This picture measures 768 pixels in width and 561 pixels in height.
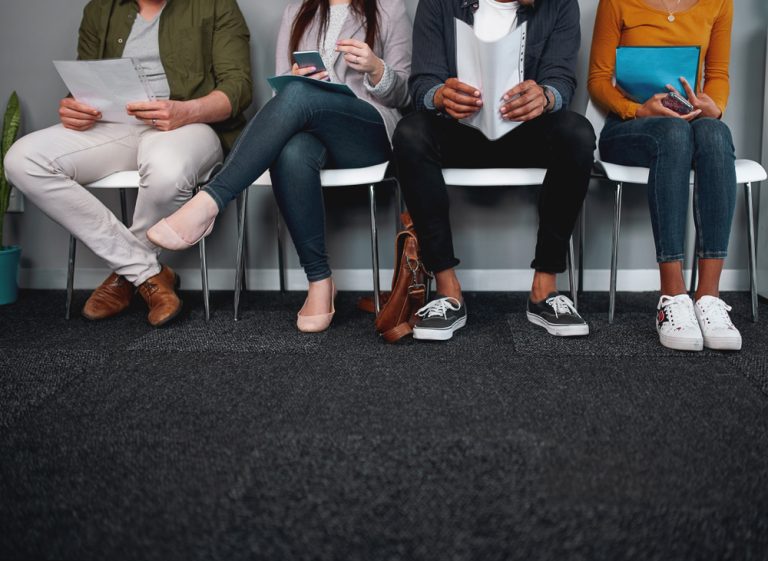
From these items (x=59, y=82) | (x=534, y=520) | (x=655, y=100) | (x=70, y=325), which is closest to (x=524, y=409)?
(x=534, y=520)

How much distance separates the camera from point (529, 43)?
70.4 inches

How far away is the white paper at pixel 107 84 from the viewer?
169 centimetres

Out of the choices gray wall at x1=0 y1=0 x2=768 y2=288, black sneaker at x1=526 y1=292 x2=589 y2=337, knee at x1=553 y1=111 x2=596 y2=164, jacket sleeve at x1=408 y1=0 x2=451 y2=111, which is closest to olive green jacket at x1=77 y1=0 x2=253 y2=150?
gray wall at x1=0 y1=0 x2=768 y2=288

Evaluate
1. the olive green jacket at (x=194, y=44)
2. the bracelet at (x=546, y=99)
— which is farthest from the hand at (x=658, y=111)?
the olive green jacket at (x=194, y=44)

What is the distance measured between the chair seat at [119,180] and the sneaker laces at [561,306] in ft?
3.93

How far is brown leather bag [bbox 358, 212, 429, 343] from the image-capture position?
5.44 ft

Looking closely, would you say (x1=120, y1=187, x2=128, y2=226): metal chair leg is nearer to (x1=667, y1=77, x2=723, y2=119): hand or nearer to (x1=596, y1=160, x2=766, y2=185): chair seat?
(x1=596, y1=160, x2=766, y2=185): chair seat

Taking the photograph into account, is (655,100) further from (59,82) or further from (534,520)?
(59,82)

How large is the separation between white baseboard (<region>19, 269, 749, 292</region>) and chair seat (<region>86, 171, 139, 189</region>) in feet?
1.82

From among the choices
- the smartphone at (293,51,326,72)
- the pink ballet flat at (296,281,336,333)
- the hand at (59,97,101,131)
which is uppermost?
the smartphone at (293,51,326,72)

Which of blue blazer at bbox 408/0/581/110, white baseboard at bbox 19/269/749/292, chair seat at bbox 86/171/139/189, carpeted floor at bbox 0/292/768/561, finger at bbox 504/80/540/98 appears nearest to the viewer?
carpeted floor at bbox 0/292/768/561

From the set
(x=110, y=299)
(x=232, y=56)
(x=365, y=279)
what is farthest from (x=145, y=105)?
(x=365, y=279)

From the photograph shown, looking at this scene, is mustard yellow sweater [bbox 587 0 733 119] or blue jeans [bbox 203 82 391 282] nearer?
blue jeans [bbox 203 82 391 282]

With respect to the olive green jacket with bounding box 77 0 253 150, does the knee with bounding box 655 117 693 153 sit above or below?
below
